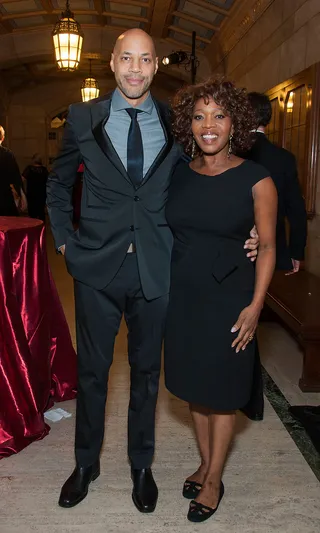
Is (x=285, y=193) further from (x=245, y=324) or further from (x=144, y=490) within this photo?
(x=144, y=490)

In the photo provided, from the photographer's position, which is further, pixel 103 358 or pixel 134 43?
pixel 103 358

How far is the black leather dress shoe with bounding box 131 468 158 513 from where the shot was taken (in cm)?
237

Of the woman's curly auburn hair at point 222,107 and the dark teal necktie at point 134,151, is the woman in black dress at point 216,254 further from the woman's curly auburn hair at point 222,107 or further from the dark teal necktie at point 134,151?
the dark teal necktie at point 134,151

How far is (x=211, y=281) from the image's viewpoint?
2150mm

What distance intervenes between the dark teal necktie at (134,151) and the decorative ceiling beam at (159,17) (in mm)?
7552

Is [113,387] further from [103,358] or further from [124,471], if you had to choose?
[103,358]

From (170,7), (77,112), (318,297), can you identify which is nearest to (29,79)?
(170,7)

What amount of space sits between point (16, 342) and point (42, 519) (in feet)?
3.04

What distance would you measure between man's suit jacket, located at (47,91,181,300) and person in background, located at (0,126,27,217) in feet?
9.29

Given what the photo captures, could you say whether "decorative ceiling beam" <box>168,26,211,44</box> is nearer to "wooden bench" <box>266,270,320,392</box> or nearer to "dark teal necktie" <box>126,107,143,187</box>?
"wooden bench" <box>266,270,320,392</box>

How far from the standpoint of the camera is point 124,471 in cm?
268

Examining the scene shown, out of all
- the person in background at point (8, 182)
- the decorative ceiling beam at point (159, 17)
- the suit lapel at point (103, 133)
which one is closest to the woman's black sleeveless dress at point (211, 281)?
the suit lapel at point (103, 133)

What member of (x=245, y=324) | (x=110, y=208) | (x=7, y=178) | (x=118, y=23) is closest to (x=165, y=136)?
(x=110, y=208)

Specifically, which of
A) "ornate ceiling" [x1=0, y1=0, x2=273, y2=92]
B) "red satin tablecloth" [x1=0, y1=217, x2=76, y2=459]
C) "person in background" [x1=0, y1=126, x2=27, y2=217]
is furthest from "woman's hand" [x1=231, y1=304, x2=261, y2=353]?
"ornate ceiling" [x1=0, y1=0, x2=273, y2=92]
